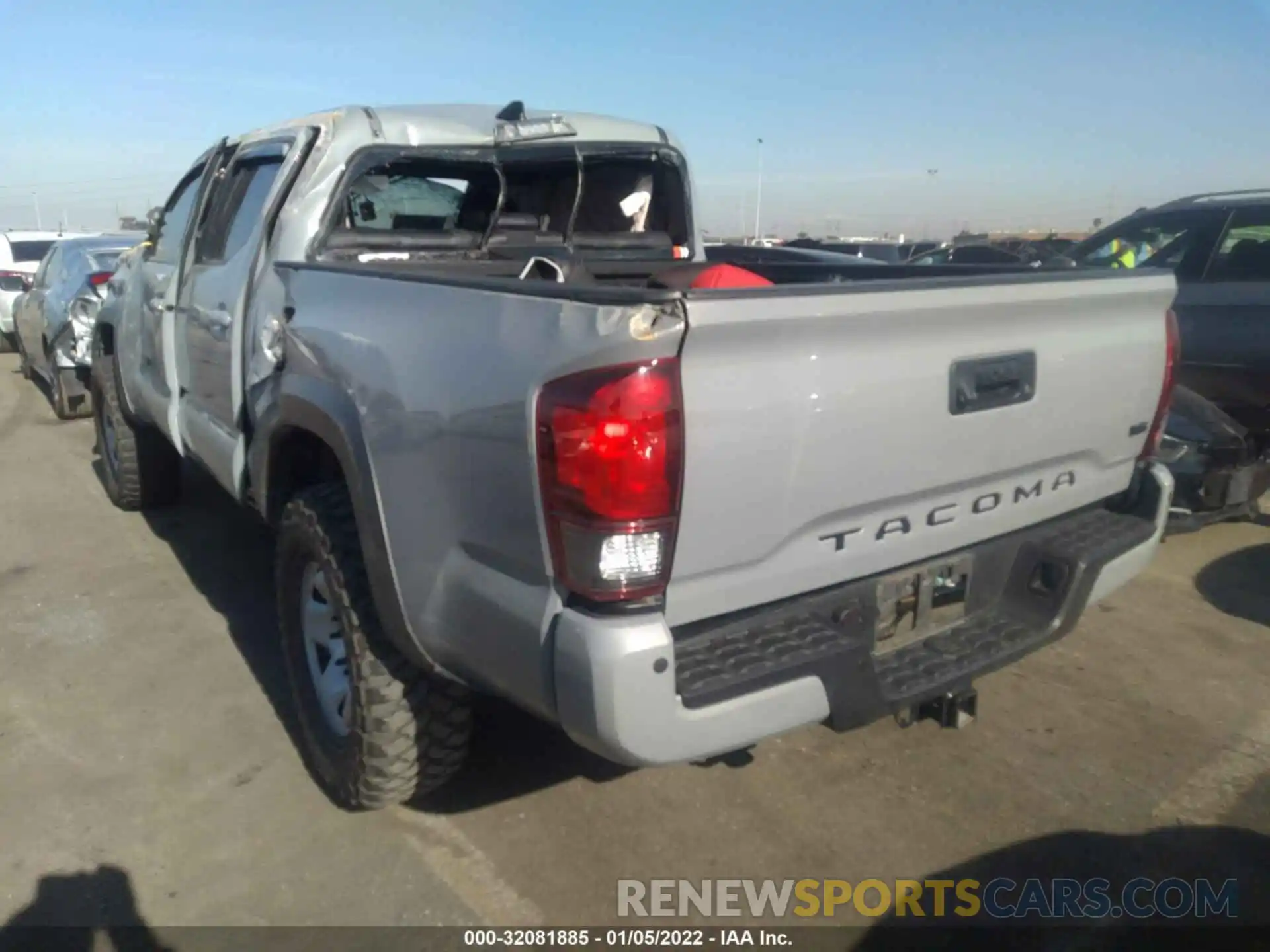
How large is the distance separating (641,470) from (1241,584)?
13.7ft

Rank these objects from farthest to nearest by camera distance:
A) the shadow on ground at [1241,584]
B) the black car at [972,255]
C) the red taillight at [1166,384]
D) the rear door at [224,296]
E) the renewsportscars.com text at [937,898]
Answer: the black car at [972,255] → the shadow on ground at [1241,584] → the rear door at [224,296] → the red taillight at [1166,384] → the renewsportscars.com text at [937,898]

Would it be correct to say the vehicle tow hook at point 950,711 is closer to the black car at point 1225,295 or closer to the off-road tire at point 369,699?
A: the off-road tire at point 369,699

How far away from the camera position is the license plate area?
2.49 meters

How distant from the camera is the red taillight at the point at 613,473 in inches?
76.0

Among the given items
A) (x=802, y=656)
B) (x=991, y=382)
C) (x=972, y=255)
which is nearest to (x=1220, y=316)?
(x=991, y=382)

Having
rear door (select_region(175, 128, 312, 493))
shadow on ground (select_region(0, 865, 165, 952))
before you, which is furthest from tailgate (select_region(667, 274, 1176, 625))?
rear door (select_region(175, 128, 312, 493))

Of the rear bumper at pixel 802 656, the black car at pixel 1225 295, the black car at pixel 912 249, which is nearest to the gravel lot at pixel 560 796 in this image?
the rear bumper at pixel 802 656

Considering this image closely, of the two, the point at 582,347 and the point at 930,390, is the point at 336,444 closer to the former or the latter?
the point at 582,347

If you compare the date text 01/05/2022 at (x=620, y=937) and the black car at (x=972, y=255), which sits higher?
the black car at (x=972, y=255)

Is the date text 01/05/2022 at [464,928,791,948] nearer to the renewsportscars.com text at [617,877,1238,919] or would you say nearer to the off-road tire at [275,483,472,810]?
the renewsportscars.com text at [617,877,1238,919]

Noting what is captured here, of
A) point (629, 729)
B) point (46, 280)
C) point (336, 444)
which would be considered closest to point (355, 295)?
point (336, 444)

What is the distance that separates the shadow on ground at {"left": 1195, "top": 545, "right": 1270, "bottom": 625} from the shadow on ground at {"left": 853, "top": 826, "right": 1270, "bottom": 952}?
195 cm

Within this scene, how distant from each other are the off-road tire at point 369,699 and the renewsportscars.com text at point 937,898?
25.4 inches

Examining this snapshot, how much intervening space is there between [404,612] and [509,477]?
1.99 feet
